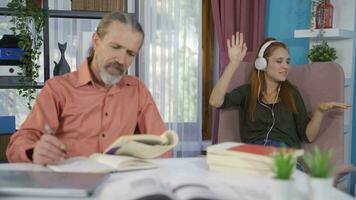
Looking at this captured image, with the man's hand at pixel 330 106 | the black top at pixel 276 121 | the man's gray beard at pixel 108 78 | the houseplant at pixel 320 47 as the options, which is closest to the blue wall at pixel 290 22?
the houseplant at pixel 320 47

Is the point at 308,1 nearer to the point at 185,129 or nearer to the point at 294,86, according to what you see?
the point at 294,86

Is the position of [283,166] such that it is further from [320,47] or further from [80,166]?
[320,47]

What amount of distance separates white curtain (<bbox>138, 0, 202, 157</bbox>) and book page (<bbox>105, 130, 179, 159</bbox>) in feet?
7.59

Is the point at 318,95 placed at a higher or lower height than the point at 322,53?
lower

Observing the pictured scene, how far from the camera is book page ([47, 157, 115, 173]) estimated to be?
3.43 feet

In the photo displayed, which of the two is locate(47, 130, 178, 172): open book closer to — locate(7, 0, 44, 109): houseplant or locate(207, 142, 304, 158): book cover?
locate(207, 142, 304, 158): book cover

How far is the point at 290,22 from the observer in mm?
3205

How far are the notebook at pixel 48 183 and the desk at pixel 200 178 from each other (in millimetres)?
20

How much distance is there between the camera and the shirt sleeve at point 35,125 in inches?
48.5

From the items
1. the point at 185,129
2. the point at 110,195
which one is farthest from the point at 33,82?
the point at 110,195

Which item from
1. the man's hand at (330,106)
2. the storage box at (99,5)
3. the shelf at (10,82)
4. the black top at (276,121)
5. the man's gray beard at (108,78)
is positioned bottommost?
the black top at (276,121)

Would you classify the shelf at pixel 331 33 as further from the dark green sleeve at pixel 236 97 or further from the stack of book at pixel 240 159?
the stack of book at pixel 240 159

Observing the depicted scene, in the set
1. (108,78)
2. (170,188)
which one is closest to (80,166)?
(170,188)

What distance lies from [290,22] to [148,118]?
6.56 ft
